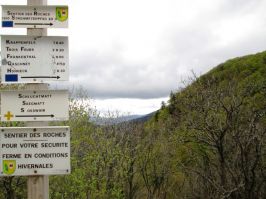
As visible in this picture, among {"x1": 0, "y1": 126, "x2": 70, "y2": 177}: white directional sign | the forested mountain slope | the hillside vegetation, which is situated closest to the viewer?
{"x1": 0, "y1": 126, "x2": 70, "y2": 177}: white directional sign

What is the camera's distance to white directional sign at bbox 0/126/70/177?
3.83 metres

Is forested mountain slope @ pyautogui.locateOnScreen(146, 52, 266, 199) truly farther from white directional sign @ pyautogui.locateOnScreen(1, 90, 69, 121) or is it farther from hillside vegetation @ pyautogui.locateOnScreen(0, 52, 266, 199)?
white directional sign @ pyautogui.locateOnScreen(1, 90, 69, 121)

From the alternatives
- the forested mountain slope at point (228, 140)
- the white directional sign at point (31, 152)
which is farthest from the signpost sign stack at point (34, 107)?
the forested mountain slope at point (228, 140)

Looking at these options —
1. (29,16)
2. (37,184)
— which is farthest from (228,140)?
(29,16)

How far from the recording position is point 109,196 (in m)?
23.0

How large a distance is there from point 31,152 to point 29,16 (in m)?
1.23

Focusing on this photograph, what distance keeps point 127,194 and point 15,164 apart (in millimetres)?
26368

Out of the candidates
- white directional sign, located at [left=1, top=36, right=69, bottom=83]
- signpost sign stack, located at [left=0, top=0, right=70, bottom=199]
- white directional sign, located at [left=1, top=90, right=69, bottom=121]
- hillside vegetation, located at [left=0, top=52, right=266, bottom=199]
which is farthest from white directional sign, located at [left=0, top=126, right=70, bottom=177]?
hillside vegetation, located at [left=0, top=52, right=266, bottom=199]

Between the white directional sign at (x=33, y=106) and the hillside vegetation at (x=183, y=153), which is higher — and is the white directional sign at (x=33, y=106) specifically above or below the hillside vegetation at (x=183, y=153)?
above

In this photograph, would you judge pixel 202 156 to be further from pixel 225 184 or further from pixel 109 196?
pixel 109 196

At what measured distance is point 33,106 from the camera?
3885 mm

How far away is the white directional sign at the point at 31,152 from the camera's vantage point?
3.83 metres

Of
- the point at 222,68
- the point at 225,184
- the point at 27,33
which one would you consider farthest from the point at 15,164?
the point at 222,68

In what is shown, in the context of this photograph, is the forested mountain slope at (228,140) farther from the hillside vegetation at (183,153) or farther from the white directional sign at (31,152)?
the white directional sign at (31,152)
